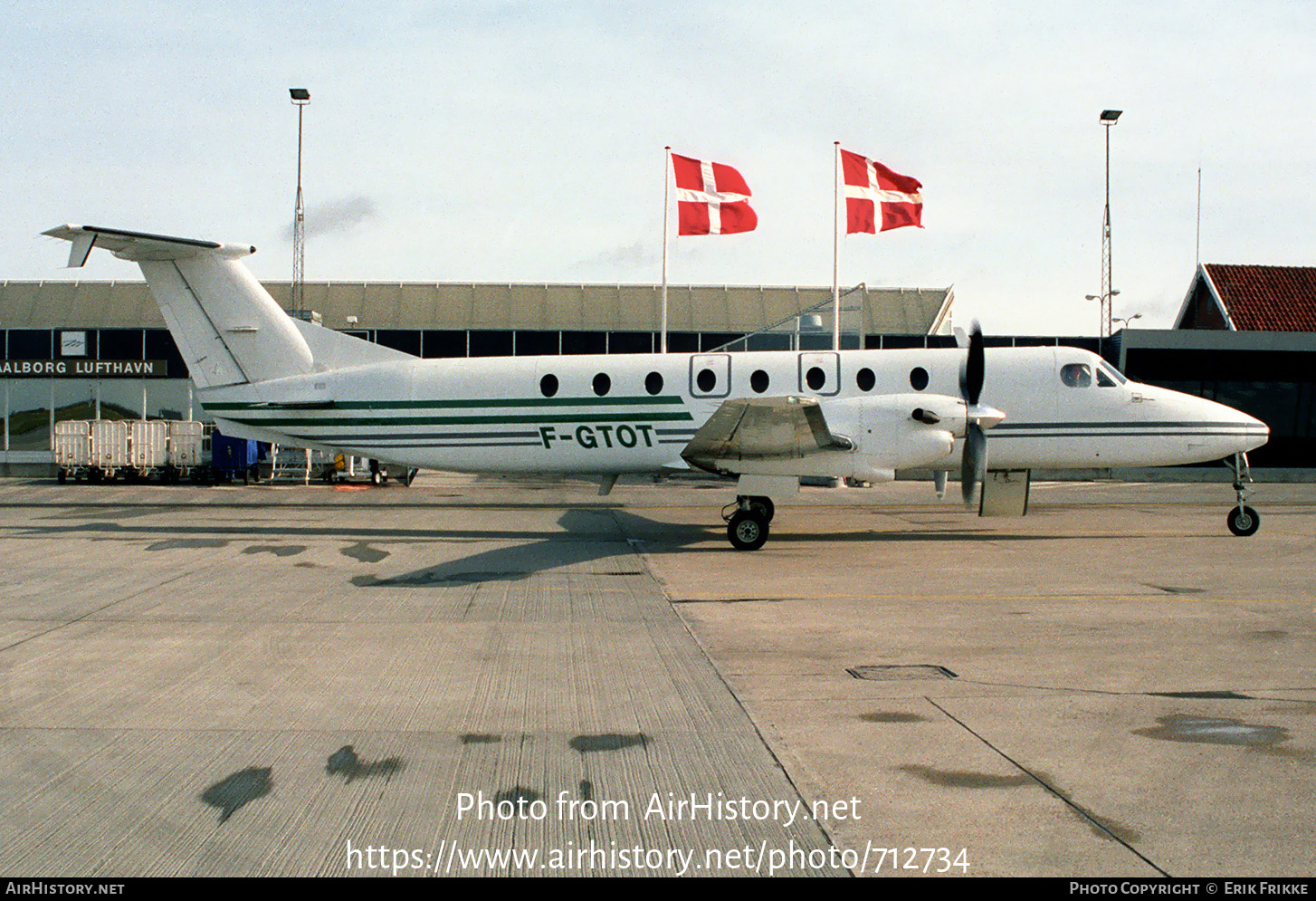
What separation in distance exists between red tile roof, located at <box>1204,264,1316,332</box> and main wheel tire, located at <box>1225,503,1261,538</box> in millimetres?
28199

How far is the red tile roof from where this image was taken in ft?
133

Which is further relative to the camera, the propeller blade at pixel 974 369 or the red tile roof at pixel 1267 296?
the red tile roof at pixel 1267 296

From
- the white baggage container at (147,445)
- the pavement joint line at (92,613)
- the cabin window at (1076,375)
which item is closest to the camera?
the pavement joint line at (92,613)

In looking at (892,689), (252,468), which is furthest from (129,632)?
(252,468)

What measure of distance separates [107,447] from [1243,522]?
3186 centimetres

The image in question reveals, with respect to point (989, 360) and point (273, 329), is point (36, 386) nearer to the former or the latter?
point (273, 329)

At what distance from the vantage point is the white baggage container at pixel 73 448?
102ft

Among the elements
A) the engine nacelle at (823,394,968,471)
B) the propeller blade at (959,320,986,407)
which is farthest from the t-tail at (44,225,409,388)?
the propeller blade at (959,320,986,407)

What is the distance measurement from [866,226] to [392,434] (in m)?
15.8

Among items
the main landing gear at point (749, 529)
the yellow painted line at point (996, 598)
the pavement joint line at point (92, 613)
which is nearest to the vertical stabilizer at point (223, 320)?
the pavement joint line at point (92, 613)

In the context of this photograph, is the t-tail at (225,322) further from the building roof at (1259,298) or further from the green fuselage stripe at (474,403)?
the building roof at (1259,298)

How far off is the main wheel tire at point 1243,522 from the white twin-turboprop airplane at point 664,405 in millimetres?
31

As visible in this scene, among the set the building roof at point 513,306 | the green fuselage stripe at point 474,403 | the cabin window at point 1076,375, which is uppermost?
the building roof at point 513,306

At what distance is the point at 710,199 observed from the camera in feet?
91.8
